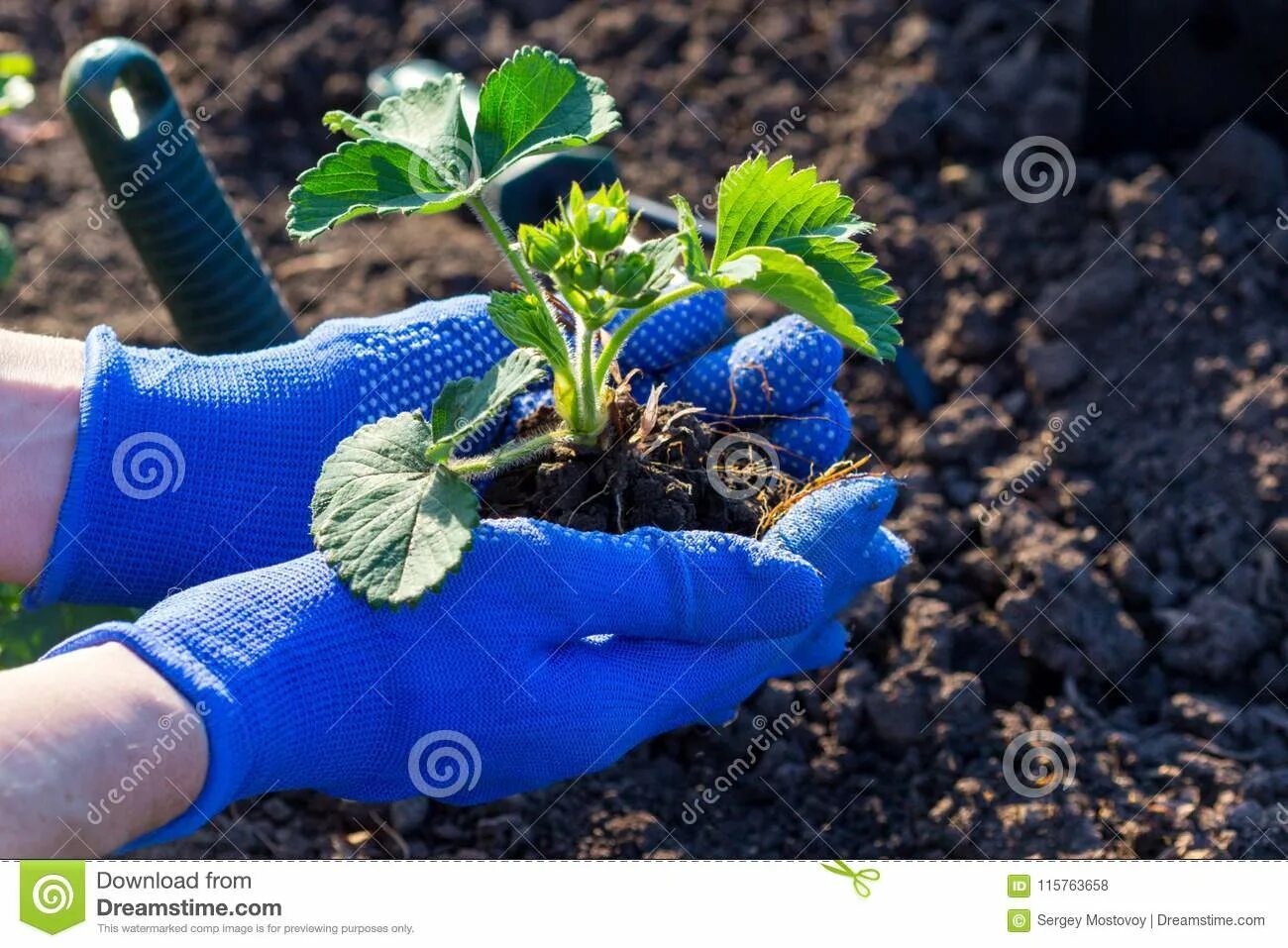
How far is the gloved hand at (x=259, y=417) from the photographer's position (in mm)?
2096

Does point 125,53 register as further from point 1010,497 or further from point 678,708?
point 1010,497

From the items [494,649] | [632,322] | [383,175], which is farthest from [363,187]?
[494,649]

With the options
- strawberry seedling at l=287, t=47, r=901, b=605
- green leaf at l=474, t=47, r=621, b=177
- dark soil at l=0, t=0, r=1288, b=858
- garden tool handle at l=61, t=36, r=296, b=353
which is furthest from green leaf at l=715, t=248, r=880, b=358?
garden tool handle at l=61, t=36, r=296, b=353

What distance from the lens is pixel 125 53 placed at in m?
2.45

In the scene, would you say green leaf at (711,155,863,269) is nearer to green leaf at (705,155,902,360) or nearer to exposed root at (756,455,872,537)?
green leaf at (705,155,902,360)

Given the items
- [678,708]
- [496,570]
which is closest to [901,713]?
[678,708]

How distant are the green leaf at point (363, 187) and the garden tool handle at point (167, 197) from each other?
0.83 m

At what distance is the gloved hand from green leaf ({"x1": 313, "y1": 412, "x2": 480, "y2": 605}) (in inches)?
14.8

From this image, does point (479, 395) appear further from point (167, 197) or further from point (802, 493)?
point (167, 197)

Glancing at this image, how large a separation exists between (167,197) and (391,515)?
1137mm
